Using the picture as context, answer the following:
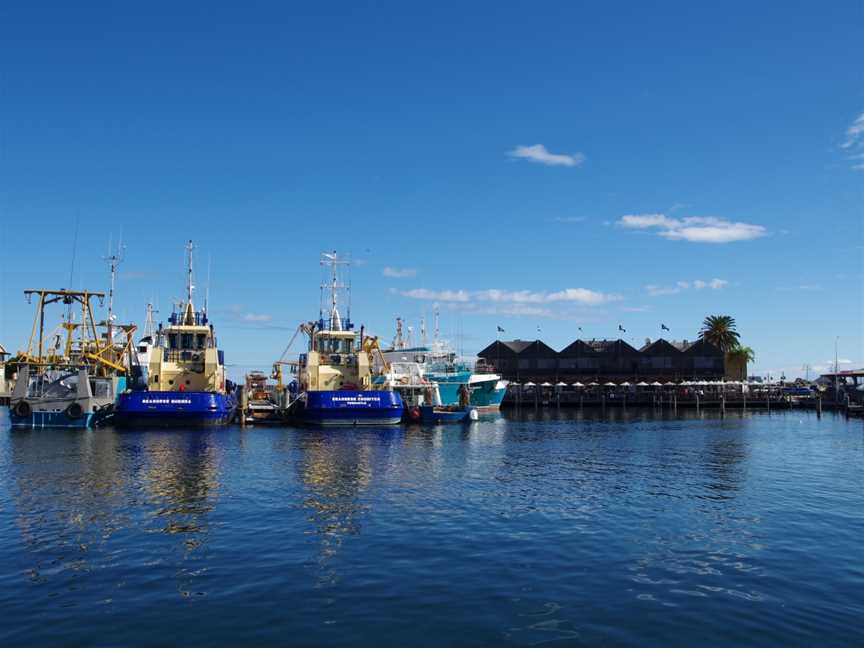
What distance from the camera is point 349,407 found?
5903cm

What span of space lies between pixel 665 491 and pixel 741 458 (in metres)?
15.1

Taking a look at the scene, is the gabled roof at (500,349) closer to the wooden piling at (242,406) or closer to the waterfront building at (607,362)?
the waterfront building at (607,362)

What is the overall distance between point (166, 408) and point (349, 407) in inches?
587

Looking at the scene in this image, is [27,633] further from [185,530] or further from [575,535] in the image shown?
[575,535]

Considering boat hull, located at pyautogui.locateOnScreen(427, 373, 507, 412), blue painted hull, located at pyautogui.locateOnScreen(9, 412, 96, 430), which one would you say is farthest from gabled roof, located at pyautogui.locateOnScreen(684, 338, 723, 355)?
blue painted hull, located at pyautogui.locateOnScreen(9, 412, 96, 430)

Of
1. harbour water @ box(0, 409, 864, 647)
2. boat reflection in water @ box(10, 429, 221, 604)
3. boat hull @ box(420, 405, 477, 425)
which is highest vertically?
boat hull @ box(420, 405, 477, 425)

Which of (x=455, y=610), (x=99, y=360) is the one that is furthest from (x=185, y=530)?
(x=99, y=360)

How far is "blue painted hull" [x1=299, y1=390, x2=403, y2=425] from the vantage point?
59.0m

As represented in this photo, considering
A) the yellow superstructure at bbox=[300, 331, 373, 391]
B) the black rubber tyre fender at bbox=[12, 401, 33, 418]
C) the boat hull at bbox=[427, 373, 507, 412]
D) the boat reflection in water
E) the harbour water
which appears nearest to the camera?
the harbour water

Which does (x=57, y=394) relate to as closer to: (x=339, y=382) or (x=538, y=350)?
(x=339, y=382)

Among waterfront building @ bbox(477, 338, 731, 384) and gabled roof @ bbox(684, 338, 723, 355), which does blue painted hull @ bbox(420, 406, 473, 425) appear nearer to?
waterfront building @ bbox(477, 338, 731, 384)

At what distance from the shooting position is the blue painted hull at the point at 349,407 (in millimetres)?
58969

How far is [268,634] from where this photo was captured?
1237 cm

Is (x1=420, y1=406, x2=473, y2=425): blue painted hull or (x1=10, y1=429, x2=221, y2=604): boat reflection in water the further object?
(x1=420, y1=406, x2=473, y2=425): blue painted hull
